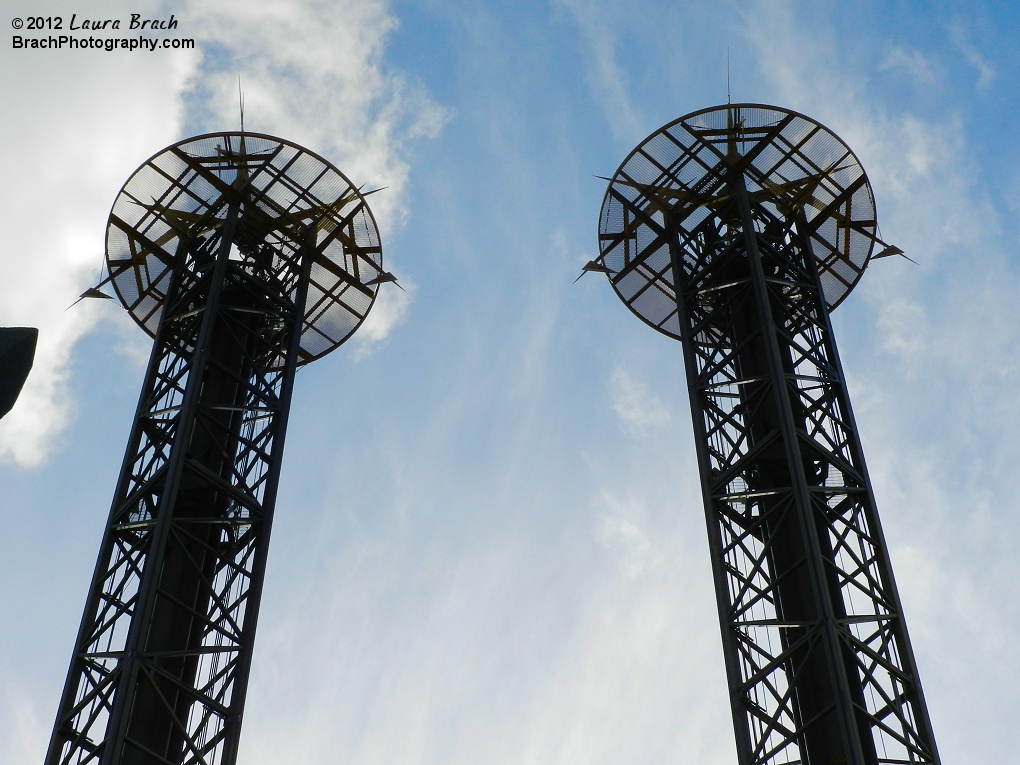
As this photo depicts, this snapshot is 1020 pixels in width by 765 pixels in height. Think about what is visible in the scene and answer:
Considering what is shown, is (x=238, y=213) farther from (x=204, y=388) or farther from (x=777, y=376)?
(x=777, y=376)

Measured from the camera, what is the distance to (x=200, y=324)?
27250 mm

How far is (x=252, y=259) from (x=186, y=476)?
885cm

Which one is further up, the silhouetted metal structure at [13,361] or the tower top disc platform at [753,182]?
the tower top disc platform at [753,182]

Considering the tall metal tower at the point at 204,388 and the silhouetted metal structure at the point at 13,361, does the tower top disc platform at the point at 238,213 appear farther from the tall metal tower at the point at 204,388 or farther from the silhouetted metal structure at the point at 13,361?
the silhouetted metal structure at the point at 13,361

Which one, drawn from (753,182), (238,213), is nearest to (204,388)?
(238,213)

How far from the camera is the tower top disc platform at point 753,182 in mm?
29062

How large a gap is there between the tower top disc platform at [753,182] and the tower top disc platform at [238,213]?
8.34 meters

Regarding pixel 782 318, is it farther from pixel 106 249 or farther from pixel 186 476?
pixel 106 249

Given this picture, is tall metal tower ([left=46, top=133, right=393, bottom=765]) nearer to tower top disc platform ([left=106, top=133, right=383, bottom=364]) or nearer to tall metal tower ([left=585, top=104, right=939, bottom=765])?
tower top disc platform ([left=106, top=133, right=383, bottom=364])

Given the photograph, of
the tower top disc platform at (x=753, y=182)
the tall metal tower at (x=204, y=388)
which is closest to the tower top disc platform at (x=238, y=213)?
the tall metal tower at (x=204, y=388)

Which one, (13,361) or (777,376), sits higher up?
(777,376)

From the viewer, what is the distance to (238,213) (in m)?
29.8

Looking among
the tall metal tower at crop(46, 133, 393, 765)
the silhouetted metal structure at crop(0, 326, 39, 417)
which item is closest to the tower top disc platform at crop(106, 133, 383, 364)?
the tall metal tower at crop(46, 133, 393, 765)

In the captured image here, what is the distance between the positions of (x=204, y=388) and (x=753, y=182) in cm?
1687
